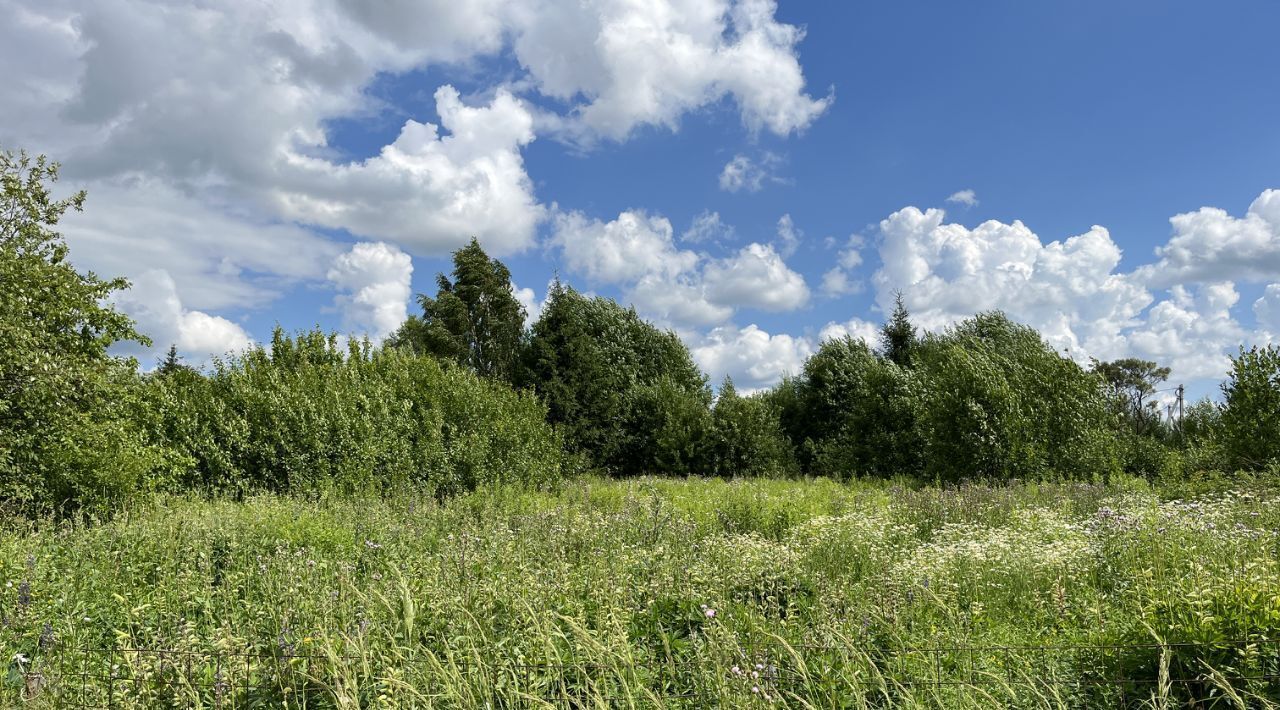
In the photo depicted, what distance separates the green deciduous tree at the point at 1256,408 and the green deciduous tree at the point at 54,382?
18.5 m

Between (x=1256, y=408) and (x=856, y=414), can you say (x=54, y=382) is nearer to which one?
(x=1256, y=408)

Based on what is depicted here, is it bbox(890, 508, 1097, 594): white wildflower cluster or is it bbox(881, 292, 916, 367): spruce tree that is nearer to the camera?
bbox(890, 508, 1097, 594): white wildflower cluster

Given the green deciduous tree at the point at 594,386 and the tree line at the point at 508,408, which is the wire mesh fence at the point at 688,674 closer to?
the tree line at the point at 508,408

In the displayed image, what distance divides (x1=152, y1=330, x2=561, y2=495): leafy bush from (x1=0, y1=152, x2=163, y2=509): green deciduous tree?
1.17 metres

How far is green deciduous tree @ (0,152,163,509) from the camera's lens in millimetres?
10328

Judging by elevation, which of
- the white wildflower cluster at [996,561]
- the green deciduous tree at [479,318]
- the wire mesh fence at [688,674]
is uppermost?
the green deciduous tree at [479,318]

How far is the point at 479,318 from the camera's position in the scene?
28109 millimetres

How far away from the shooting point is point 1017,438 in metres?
17.5

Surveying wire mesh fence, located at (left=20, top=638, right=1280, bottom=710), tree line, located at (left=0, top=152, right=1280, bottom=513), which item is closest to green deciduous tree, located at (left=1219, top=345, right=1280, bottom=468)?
tree line, located at (left=0, top=152, right=1280, bottom=513)

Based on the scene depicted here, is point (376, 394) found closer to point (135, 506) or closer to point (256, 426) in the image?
point (256, 426)

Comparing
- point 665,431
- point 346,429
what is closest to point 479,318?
point 665,431

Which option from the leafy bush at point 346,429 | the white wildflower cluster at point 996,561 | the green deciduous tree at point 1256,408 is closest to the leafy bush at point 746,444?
the leafy bush at point 346,429

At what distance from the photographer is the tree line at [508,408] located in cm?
1134

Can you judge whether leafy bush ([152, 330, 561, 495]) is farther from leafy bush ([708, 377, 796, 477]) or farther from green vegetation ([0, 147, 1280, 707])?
leafy bush ([708, 377, 796, 477])
